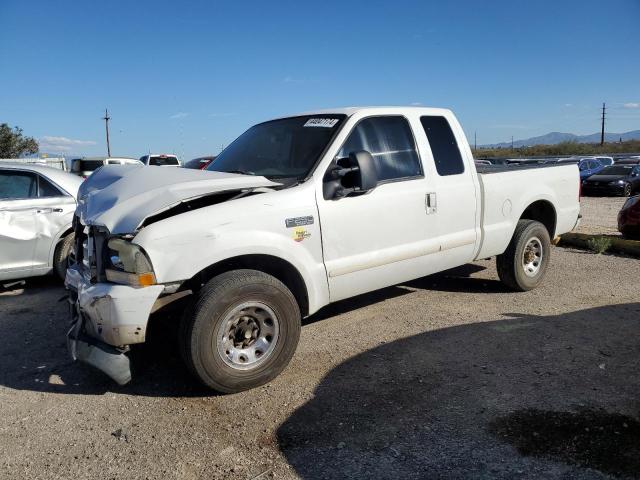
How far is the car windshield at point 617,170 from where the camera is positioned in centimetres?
2235

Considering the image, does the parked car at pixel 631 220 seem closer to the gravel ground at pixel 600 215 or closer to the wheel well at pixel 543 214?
the gravel ground at pixel 600 215

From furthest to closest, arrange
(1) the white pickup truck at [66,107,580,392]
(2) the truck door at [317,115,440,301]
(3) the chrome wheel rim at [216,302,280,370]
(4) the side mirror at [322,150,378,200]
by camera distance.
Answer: (2) the truck door at [317,115,440,301], (4) the side mirror at [322,150,378,200], (3) the chrome wheel rim at [216,302,280,370], (1) the white pickup truck at [66,107,580,392]

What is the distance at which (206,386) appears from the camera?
3473mm

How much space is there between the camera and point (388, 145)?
457 centimetres

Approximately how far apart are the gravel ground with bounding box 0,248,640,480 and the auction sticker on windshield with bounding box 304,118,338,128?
1.88m

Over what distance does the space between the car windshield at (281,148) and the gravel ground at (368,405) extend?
157 cm

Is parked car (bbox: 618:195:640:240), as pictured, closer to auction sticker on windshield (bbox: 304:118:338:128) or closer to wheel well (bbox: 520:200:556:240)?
wheel well (bbox: 520:200:556:240)

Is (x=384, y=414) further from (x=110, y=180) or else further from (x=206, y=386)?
(x=110, y=180)

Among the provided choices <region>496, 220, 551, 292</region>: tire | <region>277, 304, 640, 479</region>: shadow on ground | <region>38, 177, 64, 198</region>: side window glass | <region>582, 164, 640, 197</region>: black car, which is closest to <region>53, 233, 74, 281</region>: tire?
<region>38, 177, 64, 198</region>: side window glass

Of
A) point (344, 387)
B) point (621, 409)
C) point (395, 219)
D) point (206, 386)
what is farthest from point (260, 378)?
point (621, 409)

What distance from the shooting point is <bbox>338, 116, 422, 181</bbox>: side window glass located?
14.4ft

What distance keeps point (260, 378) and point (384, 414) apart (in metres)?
0.90

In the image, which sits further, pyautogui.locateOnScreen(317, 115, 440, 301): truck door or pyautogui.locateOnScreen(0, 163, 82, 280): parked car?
pyautogui.locateOnScreen(0, 163, 82, 280): parked car

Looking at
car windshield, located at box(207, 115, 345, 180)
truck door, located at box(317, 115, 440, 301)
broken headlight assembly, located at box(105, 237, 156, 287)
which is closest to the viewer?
broken headlight assembly, located at box(105, 237, 156, 287)
